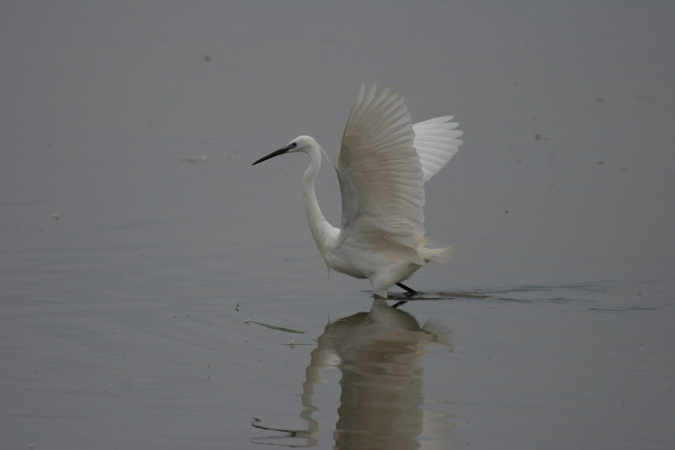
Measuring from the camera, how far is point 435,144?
898 cm

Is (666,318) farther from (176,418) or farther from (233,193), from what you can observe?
(233,193)

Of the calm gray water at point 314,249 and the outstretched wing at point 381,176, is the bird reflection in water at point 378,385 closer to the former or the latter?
the calm gray water at point 314,249

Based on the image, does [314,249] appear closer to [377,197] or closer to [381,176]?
[377,197]

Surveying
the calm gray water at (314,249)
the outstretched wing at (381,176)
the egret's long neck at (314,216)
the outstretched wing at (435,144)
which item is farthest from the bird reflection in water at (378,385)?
the outstretched wing at (435,144)

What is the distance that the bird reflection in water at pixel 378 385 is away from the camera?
5.20m

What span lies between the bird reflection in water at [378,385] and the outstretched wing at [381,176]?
56cm

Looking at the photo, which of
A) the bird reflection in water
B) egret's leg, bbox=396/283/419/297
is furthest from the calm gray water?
egret's leg, bbox=396/283/419/297

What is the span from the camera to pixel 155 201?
1034cm

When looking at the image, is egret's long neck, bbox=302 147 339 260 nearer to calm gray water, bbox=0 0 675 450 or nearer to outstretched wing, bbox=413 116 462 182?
calm gray water, bbox=0 0 675 450

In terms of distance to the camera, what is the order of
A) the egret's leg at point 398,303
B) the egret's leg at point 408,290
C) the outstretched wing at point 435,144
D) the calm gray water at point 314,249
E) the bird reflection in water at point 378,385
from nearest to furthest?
the bird reflection in water at point 378,385 < the calm gray water at point 314,249 < the egret's leg at point 398,303 < the egret's leg at point 408,290 < the outstretched wing at point 435,144

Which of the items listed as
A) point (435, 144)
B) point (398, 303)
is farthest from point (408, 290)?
point (435, 144)

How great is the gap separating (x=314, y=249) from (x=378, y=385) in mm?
3235

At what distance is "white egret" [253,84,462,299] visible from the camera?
6.97m

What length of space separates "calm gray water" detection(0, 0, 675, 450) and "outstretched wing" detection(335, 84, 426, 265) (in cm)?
52
